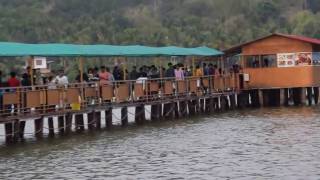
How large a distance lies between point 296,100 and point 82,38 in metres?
38.1

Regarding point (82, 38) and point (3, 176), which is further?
point (82, 38)

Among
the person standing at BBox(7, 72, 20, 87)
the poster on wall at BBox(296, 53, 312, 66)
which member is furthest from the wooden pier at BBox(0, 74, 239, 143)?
the poster on wall at BBox(296, 53, 312, 66)

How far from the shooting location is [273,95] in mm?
43375

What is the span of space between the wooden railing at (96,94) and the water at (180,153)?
1.25 meters

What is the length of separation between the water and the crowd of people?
2.25m

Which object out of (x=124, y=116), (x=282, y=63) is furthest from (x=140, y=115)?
(x=282, y=63)

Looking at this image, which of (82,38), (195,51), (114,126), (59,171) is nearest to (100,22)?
(82,38)

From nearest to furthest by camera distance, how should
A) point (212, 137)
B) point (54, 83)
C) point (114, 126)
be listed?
point (212, 137)
point (54, 83)
point (114, 126)

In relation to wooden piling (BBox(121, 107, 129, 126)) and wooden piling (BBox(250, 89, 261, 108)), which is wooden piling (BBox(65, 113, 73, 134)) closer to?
wooden piling (BBox(121, 107, 129, 126))

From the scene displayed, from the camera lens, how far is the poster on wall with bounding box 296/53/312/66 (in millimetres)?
41469

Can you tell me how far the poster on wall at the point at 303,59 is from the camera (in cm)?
4147

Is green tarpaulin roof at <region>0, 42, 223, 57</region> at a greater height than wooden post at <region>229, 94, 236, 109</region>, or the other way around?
green tarpaulin roof at <region>0, 42, 223, 57</region>

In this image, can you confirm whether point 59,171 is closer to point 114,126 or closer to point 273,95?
point 114,126

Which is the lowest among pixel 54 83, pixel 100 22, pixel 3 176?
pixel 3 176
